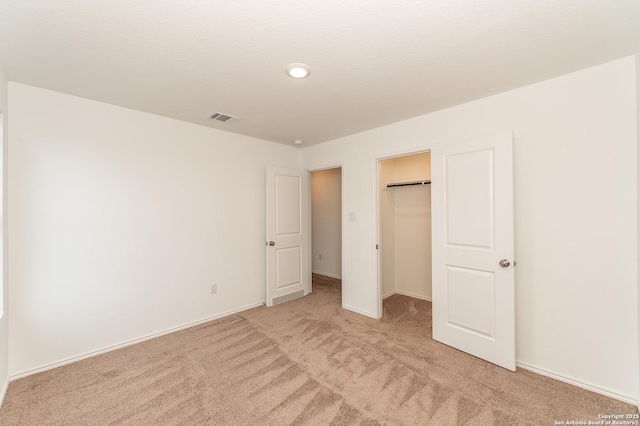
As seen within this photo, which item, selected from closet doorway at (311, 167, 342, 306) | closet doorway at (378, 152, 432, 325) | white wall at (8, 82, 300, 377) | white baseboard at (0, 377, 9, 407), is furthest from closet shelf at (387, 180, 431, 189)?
white baseboard at (0, 377, 9, 407)

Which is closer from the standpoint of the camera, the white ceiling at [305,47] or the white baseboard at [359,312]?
the white ceiling at [305,47]

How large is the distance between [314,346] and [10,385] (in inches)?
96.4

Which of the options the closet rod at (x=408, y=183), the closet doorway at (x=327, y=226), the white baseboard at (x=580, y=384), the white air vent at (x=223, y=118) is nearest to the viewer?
the white baseboard at (x=580, y=384)

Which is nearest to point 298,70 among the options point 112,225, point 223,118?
point 223,118

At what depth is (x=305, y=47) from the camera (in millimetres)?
1735

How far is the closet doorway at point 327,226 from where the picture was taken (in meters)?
5.45

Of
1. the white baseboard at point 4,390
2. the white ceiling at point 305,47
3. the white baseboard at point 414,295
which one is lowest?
the white baseboard at point 414,295

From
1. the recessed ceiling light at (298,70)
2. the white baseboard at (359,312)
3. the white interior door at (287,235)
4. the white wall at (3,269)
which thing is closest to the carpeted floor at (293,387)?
the white wall at (3,269)

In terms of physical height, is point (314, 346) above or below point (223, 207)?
below

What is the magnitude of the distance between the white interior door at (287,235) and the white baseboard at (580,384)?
2.85 m

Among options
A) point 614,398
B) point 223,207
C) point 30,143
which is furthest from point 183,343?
point 614,398

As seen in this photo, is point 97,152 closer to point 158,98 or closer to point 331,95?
point 158,98

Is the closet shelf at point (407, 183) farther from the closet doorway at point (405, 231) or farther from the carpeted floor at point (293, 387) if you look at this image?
the carpeted floor at point (293, 387)

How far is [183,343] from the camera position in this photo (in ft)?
9.06
